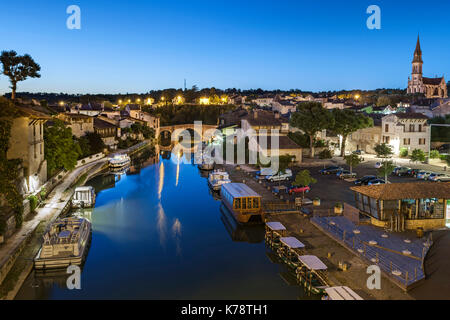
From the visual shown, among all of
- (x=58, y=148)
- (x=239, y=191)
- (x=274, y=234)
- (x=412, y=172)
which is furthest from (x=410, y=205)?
(x=58, y=148)

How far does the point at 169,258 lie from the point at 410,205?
1276 cm

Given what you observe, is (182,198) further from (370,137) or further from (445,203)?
→ (370,137)

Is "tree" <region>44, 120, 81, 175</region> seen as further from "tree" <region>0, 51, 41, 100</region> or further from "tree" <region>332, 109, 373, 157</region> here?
"tree" <region>332, 109, 373, 157</region>

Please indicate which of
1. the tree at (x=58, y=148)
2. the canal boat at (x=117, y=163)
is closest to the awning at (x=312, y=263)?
the tree at (x=58, y=148)

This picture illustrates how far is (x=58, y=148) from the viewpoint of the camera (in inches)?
1403

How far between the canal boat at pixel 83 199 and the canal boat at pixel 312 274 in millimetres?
18312

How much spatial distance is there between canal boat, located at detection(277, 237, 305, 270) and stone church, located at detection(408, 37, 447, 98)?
122619mm

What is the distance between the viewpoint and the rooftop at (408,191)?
19328 mm

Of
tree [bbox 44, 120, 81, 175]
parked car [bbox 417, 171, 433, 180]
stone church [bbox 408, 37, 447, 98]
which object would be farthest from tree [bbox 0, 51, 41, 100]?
stone church [bbox 408, 37, 447, 98]

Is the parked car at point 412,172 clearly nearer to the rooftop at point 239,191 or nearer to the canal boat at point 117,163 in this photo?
the rooftop at point 239,191

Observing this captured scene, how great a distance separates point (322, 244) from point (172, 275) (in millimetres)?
7366

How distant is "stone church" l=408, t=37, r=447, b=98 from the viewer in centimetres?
12194

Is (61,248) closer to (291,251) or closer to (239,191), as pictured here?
(291,251)
